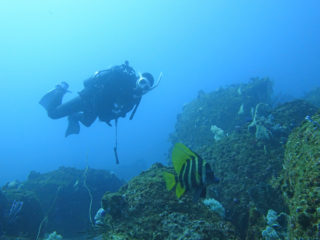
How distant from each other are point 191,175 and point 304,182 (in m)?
1.72

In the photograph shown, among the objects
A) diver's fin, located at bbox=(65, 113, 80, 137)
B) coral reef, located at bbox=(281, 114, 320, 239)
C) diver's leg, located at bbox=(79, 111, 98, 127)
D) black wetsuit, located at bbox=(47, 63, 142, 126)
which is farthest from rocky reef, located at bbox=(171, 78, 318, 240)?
diver's fin, located at bbox=(65, 113, 80, 137)

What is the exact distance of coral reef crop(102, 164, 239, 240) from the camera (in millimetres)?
3068

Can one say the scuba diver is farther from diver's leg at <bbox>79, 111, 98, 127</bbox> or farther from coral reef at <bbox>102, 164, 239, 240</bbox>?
coral reef at <bbox>102, 164, 239, 240</bbox>

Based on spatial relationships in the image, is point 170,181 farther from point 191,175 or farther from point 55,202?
point 55,202

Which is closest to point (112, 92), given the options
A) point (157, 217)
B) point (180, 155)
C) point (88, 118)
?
point (88, 118)

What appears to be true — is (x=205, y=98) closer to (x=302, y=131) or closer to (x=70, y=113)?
(x=70, y=113)

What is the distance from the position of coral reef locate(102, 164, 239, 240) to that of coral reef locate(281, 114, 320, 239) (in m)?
0.90

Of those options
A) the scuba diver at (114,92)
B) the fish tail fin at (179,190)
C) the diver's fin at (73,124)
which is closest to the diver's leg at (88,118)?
the scuba diver at (114,92)

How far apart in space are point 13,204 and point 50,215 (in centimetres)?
222

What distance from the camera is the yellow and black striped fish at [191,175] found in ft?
6.79

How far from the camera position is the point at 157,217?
3400 mm

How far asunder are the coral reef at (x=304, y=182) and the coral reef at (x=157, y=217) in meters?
0.90

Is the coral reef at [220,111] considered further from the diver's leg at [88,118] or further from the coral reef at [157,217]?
the coral reef at [157,217]

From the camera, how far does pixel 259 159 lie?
5.73 meters
